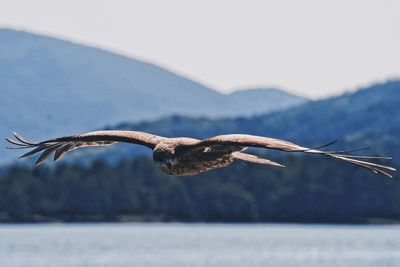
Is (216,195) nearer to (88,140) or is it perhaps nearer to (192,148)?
(88,140)

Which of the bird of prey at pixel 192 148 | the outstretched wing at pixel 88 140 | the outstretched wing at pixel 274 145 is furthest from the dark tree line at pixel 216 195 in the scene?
the outstretched wing at pixel 274 145

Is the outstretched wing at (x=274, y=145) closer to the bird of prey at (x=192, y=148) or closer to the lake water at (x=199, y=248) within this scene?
the bird of prey at (x=192, y=148)

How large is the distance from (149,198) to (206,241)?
46655 millimetres

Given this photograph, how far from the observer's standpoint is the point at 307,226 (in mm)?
172875

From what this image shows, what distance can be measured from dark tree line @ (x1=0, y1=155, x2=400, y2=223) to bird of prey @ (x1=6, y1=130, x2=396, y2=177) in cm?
14874

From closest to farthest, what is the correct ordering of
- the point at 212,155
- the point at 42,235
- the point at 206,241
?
the point at 212,155 → the point at 206,241 → the point at 42,235

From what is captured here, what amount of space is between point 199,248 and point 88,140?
92.1m

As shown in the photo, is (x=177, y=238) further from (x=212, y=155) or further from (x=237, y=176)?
(x=212, y=155)

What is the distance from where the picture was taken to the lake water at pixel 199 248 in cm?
9100

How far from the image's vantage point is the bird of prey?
1628 cm

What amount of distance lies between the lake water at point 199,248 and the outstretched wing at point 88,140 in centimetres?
6549

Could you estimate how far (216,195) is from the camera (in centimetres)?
16950

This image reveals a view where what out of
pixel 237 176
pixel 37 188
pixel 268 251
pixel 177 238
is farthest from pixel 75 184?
pixel 268 251

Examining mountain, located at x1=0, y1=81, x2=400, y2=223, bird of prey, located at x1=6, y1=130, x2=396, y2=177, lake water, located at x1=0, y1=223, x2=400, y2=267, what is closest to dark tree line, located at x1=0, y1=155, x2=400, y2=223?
mountain, located at x1=0, y1=81, x2=400, y2=223
